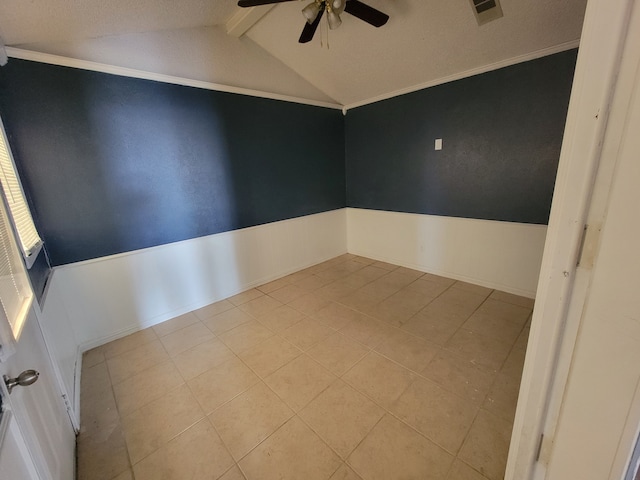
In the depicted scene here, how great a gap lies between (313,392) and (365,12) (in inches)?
99.3

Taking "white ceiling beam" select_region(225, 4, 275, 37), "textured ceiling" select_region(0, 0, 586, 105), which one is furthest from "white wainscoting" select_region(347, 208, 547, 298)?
"white ceiling beam" select_region(225, 4, 275, 37)

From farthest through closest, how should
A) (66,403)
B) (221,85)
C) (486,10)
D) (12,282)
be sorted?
(221,85)
(486,10)
(66,403)
(12,282)

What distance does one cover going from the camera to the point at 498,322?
2350 mm

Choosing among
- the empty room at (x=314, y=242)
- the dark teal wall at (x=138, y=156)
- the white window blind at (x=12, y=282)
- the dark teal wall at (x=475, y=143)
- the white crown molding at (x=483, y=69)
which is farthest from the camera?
the dark teal wall at (x=475, y=143)

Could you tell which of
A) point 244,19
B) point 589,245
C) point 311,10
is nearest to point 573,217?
point 589,245

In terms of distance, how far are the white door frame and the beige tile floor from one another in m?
0.77

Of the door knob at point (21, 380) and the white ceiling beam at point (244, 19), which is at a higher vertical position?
the white ceiling beam at point (244, 19)

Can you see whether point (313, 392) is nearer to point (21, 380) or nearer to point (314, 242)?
point (21, 380)

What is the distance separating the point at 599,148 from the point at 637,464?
2.25 ft

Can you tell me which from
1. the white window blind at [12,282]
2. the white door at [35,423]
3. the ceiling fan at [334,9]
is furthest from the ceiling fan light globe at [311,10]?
the white door at [35,423]

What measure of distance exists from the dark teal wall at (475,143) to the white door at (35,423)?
3459 millimetres

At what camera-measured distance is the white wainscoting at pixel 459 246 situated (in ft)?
8.84

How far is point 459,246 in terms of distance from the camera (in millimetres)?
3150

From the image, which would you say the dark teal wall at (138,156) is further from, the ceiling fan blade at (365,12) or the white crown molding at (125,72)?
the ceiling fan blade at (365,12)
